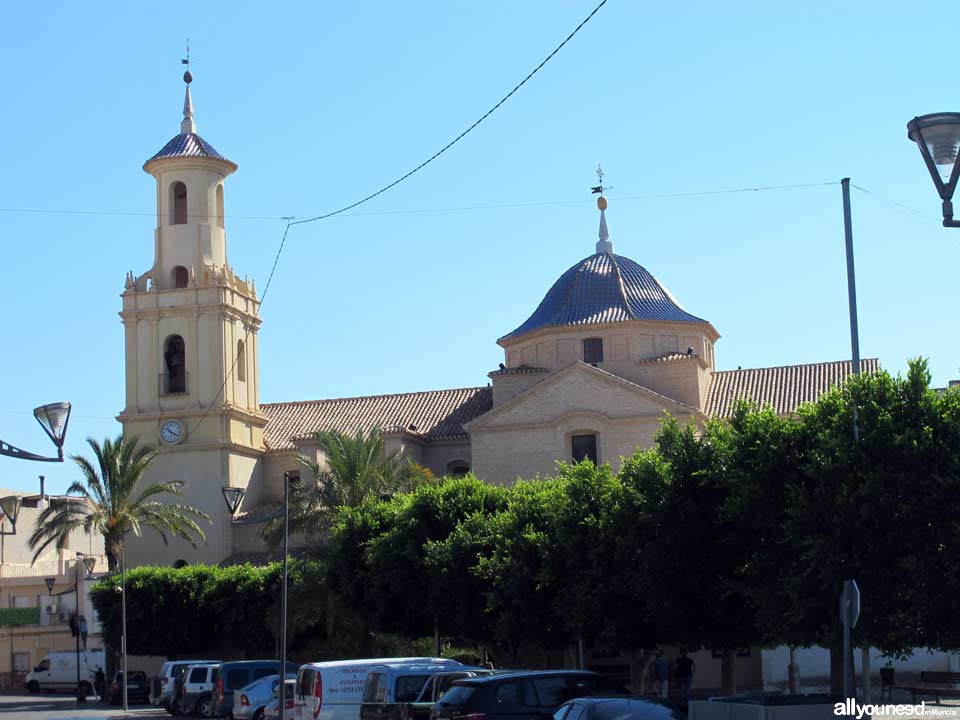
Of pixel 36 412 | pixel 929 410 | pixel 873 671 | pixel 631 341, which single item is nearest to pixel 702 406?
pixel 631 341

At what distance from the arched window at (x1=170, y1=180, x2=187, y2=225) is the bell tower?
0.04 meters

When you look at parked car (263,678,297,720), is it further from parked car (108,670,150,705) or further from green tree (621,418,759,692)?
parked car (108,670,150,705)

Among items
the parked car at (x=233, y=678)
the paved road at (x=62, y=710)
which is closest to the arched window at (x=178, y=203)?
the paved road at (x=62, y=710)

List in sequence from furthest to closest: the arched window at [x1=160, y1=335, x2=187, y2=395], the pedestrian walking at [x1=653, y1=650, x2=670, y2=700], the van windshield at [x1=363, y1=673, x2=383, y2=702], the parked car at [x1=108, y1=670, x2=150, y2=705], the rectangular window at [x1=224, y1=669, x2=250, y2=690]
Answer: the arched window at [x1=160, y1=335, x2=187, y2=395], the parked car at [x1=108, y1=670, x2=150, y2=705], the rectangular window at [x1=224, y1=669, x2=250, y2=690], the pedestrian walking at [x1=653, y1=650, x2=670, y2=700], the van windshield at [x1=363, y1=673, x2=383, y2=702]

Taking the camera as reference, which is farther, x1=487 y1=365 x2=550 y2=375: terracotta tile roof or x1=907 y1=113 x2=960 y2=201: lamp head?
x1=487 y1=365 x2=550 y2=375: terracotta tile roof

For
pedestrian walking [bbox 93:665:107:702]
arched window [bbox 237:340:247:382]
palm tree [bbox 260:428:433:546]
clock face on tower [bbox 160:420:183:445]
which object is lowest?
pedestrian walking [bbox 93:665:107:702]

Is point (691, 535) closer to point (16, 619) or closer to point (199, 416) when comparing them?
point (199, 416)

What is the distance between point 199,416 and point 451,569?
89.4 feet

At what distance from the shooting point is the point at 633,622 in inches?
1040

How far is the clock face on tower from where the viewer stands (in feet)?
188

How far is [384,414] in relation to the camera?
62.0 m

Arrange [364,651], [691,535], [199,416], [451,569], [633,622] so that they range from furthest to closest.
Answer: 1. [199,416]
2. [364,651]
3. [451,569]
4. [633,622]
5. [691,535]

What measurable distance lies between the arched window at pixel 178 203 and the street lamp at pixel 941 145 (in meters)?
49.8

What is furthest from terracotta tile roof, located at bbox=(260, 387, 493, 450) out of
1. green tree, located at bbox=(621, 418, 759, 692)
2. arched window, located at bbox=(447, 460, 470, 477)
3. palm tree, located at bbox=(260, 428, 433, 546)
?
green tree, located at bbox=(621, 418, 759, 692)
